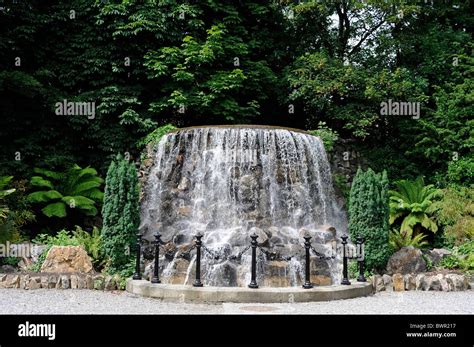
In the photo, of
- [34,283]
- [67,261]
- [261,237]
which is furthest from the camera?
[261,237]

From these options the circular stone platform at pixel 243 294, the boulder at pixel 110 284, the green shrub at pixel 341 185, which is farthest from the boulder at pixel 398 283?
the boulder at pixel 110 284

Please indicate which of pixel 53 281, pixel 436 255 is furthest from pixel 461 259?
pixel 53 281

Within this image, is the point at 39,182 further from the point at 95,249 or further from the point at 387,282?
the point at 387,282

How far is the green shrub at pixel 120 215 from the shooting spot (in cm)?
1070

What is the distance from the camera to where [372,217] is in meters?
11.1

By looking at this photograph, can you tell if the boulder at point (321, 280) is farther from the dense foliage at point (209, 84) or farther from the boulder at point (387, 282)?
the dense foliage at point (209, 84)

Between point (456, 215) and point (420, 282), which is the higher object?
point (456, 215)

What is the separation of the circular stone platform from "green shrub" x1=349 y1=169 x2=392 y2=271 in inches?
80.7

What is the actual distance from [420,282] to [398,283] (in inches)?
17.3

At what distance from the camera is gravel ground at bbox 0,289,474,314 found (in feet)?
25.4

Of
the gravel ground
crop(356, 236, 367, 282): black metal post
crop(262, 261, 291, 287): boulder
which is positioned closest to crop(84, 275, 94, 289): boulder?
the gravel ground

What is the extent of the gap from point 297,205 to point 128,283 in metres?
4.93

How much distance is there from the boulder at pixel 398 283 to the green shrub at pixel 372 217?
71 cm

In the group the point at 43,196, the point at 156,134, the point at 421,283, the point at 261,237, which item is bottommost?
the point at 421,283
